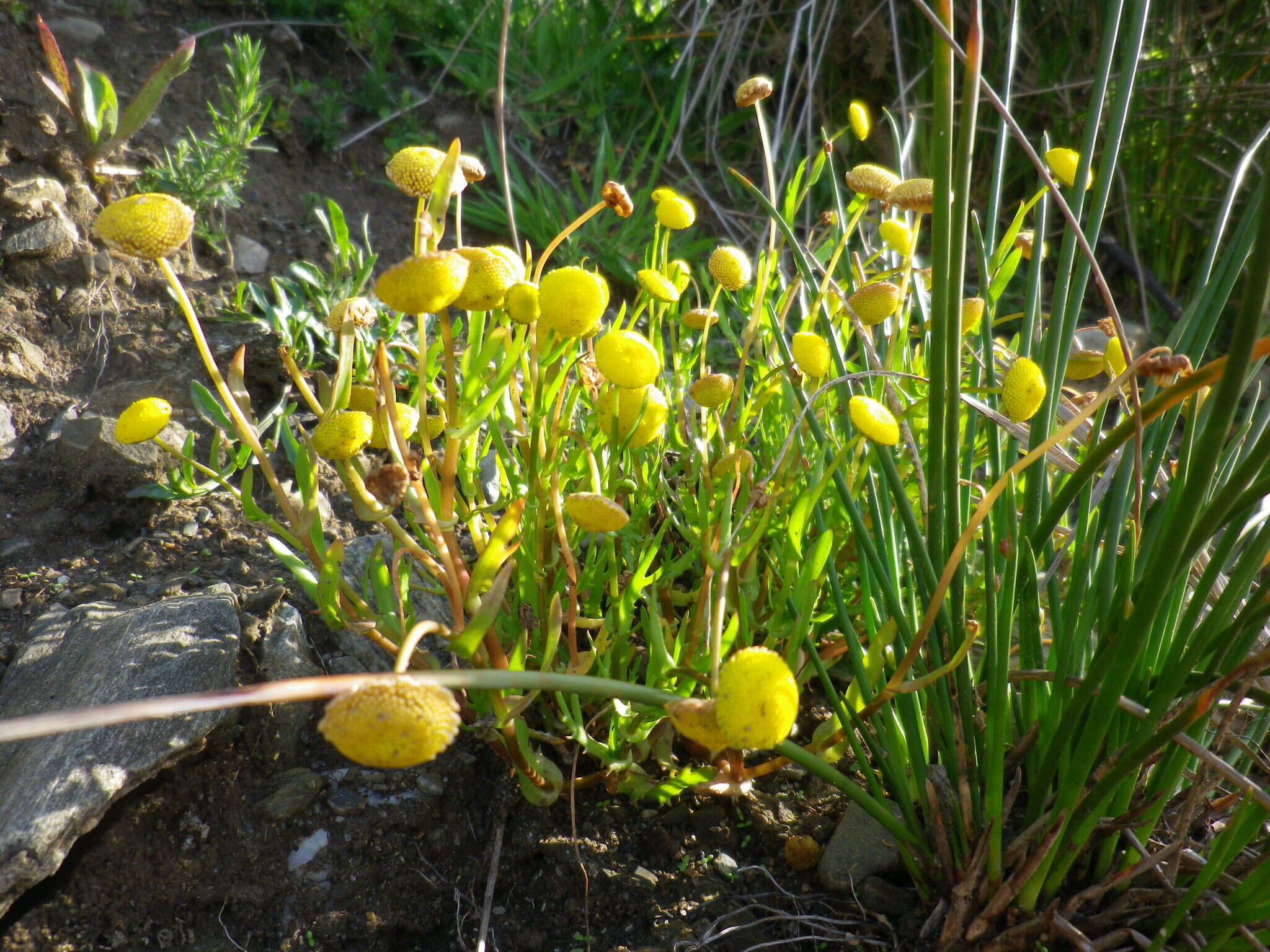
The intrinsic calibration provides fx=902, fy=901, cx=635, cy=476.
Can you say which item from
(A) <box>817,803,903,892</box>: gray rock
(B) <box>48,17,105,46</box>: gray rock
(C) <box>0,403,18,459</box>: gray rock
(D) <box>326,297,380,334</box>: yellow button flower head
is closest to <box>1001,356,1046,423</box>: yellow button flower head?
(A) <box>817,803,903,892</box>: gray rock

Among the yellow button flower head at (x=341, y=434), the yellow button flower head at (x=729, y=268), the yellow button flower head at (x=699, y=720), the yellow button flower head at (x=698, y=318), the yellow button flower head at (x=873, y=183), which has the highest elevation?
the yellow button flower head at (x=873, y=183)

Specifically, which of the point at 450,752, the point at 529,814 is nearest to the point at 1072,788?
the point at 529,814

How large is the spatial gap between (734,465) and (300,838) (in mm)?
600

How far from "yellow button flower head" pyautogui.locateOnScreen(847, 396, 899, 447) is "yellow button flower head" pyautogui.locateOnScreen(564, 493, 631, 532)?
208 millimetres

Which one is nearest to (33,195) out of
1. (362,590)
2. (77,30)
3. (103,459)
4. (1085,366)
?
(103,459)

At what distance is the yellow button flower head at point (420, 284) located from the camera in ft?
2.00

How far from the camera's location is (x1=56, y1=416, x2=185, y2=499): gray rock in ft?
4.10

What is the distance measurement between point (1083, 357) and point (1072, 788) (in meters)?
0.49

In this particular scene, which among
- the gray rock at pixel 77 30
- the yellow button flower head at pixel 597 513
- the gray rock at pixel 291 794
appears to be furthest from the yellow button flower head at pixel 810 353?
the gray rock at pixel 77 30

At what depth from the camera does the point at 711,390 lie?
2.95ft

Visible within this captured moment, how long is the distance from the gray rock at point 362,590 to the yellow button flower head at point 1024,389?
28.6 inches

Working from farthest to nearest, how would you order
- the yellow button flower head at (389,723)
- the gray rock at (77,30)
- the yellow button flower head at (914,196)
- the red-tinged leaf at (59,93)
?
the gray rock at (77,30)
the red-tinged leaf at (59,93)
the yellow button flower head at (914,196)
the yellow button flower head at (389,723)

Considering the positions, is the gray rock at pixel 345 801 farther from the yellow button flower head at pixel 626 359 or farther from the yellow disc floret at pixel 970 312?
the yellow disc floret at pixel 970 312

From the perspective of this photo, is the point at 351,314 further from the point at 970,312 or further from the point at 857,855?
the point at 857,855
